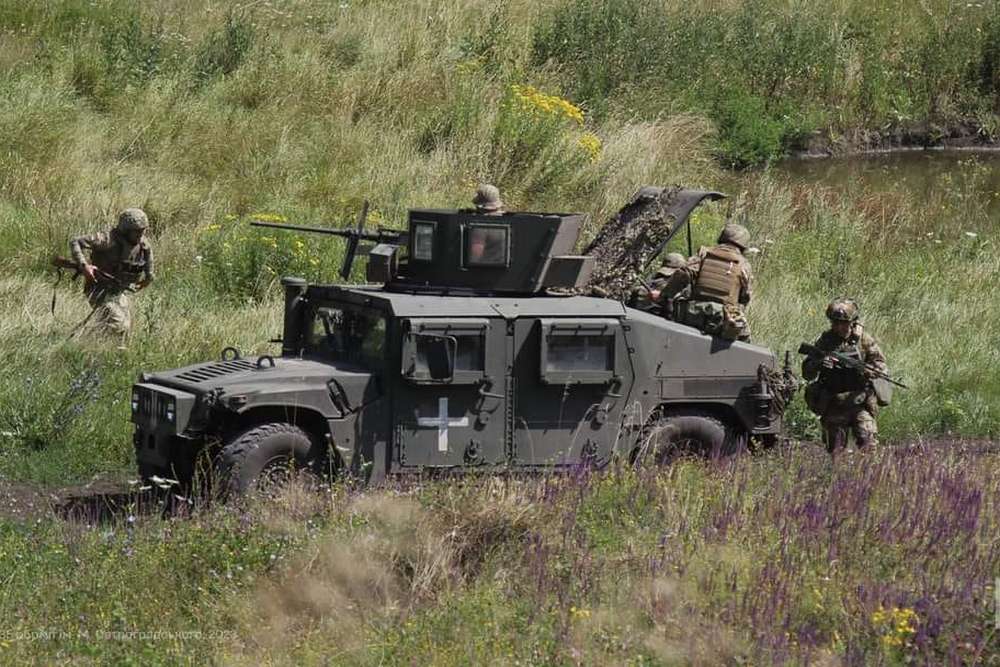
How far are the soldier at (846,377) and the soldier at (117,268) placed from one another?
5471 millimetres

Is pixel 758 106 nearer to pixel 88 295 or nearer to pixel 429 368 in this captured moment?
pixel 88 295

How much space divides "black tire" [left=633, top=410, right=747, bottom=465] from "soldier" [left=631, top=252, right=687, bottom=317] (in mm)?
930

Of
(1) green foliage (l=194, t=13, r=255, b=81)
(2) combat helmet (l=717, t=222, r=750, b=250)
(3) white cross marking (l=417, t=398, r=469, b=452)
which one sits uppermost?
(1) green foliage (l=194, t=13, r=255, b=81)

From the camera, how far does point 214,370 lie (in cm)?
1061

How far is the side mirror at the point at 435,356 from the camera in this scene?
33.9 feet

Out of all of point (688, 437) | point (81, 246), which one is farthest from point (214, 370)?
point (81, 246)

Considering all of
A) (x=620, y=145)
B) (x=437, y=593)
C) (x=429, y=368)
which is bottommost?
(x=437, y=593)

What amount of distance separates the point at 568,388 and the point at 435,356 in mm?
888

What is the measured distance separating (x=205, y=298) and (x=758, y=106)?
1249cm

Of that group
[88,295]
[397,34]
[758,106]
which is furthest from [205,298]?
[758,106]

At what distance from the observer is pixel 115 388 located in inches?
502

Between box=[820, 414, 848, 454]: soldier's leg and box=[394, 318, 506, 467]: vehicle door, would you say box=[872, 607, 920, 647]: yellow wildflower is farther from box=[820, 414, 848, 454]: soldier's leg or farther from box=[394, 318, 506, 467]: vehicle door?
box=[820, 414, 848, 454]: soldier's leg

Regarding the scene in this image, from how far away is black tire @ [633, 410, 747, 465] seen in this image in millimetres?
10867

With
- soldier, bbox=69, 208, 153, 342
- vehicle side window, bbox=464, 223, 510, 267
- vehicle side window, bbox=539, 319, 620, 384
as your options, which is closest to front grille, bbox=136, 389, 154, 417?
vehicle side window, bbox=464, 223, 510, 267
